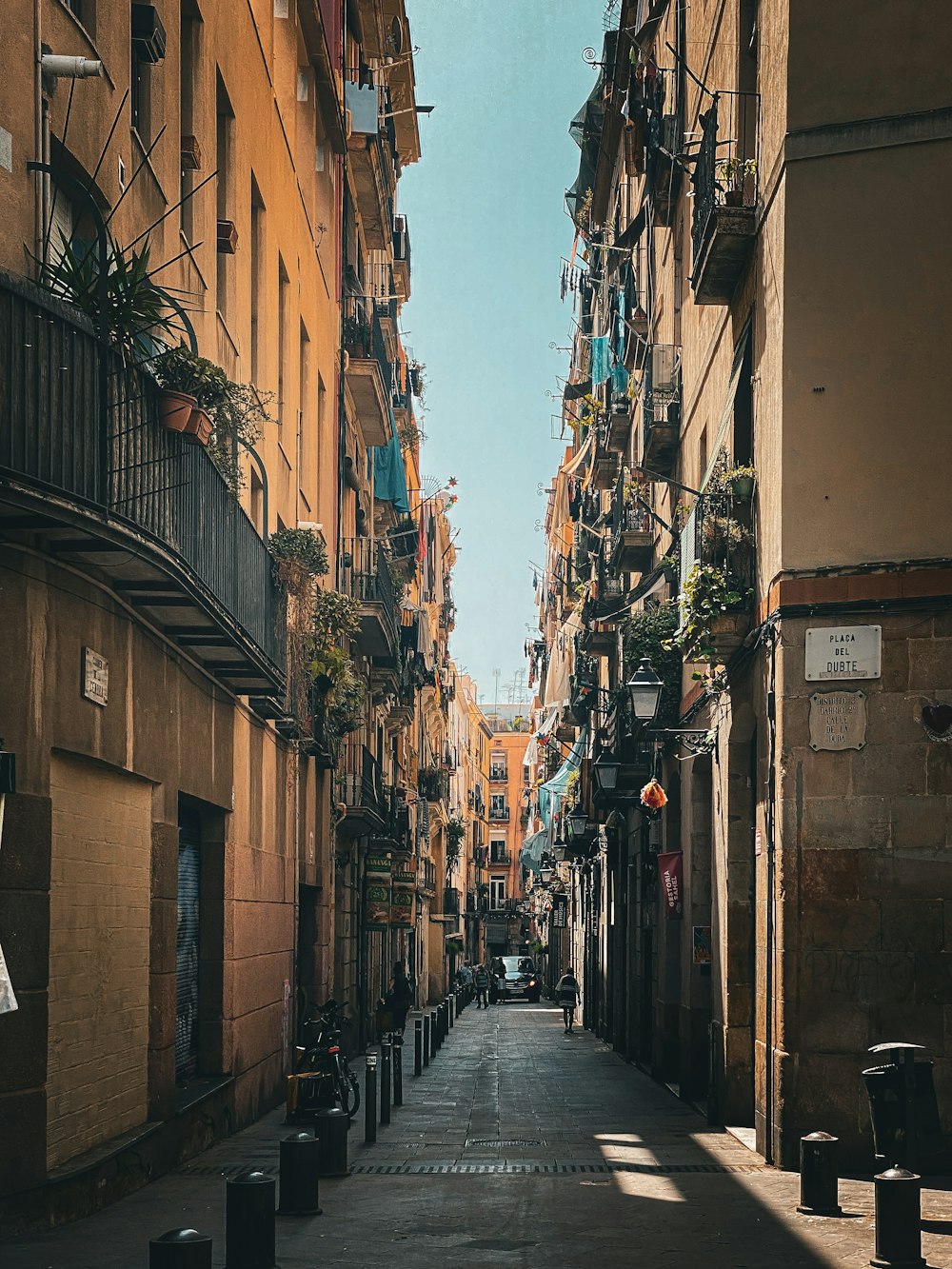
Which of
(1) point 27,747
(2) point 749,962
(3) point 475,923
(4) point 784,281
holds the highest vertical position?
(4) point 784,281

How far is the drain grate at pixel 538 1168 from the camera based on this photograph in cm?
1468

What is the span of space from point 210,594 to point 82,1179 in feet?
15.0

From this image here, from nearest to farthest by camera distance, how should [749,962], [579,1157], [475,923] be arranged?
[579,1157] < [749,962] < [475,923]

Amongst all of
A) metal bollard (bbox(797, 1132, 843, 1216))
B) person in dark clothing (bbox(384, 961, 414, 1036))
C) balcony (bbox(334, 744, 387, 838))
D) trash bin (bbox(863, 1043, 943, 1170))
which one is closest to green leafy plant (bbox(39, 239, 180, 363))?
trash bin (bbox(863, 1043, 943, 1170))

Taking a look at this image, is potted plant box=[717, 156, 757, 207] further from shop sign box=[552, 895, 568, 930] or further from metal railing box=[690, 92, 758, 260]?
shop sign box=[552, 895, 568, 930]

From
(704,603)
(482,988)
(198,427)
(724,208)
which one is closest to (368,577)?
(704,603)

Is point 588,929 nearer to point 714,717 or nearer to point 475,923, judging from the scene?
point 714,717

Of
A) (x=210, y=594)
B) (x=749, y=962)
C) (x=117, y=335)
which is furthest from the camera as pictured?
(x=749, y=962)

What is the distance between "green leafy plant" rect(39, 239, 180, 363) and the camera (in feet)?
35.2

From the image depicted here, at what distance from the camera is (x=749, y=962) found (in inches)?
709

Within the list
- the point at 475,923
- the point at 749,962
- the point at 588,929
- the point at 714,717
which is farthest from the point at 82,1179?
the point at 475,923

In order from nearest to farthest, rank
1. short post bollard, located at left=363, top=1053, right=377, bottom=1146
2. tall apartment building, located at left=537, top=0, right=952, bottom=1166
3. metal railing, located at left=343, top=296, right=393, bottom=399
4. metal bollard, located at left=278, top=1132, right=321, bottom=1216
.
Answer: metal bollard, located at left=278, top=1132, right=321, bottom=1216
tall apartment building, located at left=537, top=0, right=952, bottom=1166
short post bollard, located at left=363, top=1053, right=377, bottom=1146
metal railing, located at left=343, top=296, right=393, bottom=399

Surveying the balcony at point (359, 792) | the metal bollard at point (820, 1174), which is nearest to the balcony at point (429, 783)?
the balcony at point (359, 792)

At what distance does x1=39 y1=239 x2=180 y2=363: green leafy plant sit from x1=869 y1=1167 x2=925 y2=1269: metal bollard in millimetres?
7024
